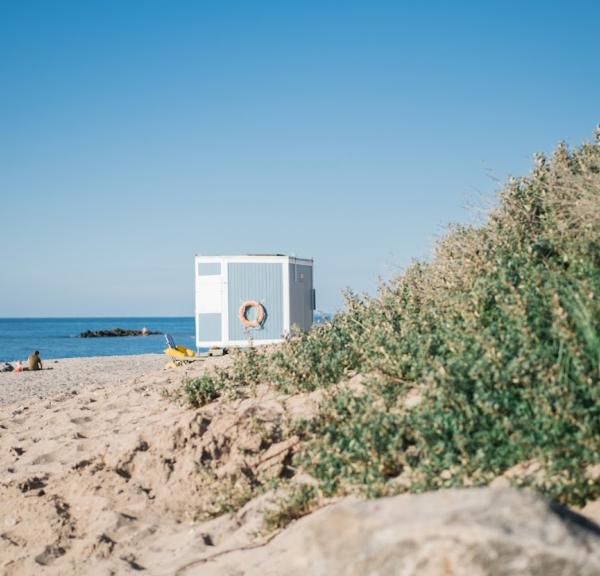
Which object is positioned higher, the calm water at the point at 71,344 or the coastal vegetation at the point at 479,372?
the calm water at the point at 71,344

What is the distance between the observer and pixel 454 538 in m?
2.38

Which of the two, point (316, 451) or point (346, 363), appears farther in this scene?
point (346, 363)

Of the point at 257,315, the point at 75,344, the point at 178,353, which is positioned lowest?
the point at 178,353

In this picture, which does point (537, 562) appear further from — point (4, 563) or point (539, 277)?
point (4, 563)

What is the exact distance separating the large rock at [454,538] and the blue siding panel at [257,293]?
1427 centimetres

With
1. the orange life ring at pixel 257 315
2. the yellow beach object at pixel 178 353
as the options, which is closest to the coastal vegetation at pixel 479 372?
the orange life ring at pixel 257 315

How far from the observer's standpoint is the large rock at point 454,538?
2.31 m

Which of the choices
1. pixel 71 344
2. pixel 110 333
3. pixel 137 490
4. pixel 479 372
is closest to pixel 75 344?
pixel 71 344

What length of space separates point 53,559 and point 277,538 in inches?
58.4

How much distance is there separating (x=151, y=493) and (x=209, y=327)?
12527mm

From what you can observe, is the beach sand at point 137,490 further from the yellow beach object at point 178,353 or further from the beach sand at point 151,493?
the yellow beach object at point 178,353

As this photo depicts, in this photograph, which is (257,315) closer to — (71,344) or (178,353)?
(178,353)

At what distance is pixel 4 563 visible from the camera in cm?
415

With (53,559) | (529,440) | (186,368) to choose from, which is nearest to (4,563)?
(53,559)
